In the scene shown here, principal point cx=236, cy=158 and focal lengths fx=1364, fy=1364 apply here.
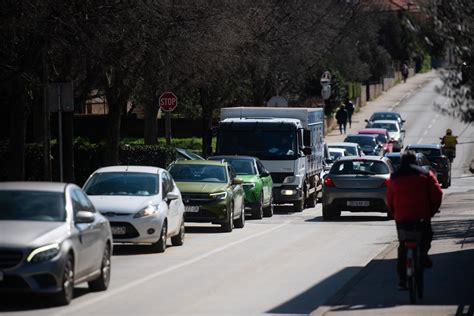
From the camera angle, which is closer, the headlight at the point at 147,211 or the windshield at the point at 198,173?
the headlight at the point at 147,211

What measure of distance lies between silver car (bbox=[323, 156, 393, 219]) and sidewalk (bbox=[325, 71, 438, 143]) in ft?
140

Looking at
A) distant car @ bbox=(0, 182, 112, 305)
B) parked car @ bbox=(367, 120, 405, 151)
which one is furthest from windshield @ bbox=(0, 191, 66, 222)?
parked car @ bbox=(367, 120, 405, 151)

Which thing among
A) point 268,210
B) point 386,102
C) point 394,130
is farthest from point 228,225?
point 386,102

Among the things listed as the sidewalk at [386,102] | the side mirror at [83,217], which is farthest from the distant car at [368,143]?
the side mirror at [83,217]

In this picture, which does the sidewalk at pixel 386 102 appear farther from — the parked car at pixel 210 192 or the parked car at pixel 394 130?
the parked car at pixel 210 192

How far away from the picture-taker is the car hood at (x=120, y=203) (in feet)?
76.3

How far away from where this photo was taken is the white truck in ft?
124

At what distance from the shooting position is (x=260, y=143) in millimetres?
38375

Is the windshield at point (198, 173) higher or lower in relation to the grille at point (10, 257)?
lower

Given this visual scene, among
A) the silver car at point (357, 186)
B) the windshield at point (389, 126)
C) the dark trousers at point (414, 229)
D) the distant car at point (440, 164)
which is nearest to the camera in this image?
the dark trousers at point (414, 229)

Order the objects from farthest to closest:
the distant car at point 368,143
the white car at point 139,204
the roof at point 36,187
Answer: the distant car at point 368,143 < the white car at point 139,204 < the roof at point 36,187

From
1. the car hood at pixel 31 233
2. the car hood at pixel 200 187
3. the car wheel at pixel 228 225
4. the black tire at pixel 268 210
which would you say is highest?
the car hood at pixel 31 233

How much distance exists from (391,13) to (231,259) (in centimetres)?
10885

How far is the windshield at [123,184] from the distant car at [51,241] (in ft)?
21.5
